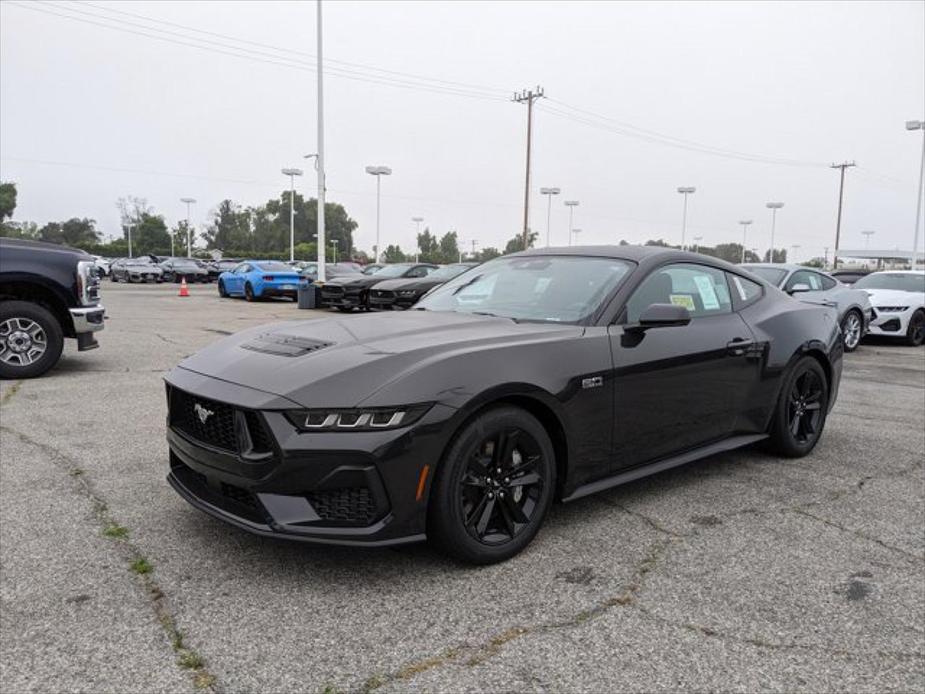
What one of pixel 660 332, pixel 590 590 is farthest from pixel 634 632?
pixel 660 332

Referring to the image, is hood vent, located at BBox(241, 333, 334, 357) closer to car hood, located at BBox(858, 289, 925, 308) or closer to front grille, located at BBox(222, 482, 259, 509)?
front grille, located at BBox(222, 482, 259, 509)

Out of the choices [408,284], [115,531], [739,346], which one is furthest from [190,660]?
[408,284]

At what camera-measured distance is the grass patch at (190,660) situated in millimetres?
2268

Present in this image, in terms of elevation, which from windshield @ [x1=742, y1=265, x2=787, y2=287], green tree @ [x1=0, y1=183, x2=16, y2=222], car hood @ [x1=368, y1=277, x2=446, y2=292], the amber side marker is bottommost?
the amber side marker

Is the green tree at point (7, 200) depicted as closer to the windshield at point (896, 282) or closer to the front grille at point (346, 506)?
the windshield at point (896, 282)

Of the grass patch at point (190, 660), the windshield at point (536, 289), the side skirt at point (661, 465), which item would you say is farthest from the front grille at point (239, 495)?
the windshield at point (536, 289)

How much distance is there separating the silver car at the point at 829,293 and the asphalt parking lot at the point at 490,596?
298 inches

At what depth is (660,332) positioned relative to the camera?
380 centimetres

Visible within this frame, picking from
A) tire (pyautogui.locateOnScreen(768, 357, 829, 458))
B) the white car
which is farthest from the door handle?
the white car

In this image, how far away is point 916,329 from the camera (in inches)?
517

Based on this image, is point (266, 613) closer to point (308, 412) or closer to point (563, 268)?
point (308, 412)

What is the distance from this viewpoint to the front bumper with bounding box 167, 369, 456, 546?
2.67 meters

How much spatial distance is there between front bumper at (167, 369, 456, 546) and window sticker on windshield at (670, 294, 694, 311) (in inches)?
72.5

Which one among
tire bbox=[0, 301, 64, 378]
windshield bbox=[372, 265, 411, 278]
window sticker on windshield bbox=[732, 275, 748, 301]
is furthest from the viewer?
windshield bbox=[372, 265, 411, 278]
